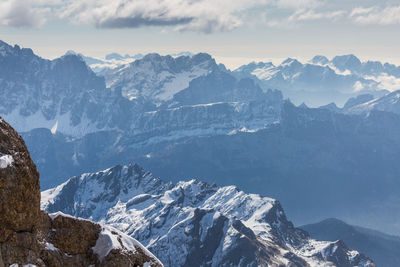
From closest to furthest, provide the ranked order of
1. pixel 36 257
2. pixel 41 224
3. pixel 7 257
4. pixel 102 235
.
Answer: pixel 7 257 → pixel 36 257 → pixel 41 224 → pixel 102 235

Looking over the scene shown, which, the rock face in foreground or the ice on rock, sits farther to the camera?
the rock face in foreground

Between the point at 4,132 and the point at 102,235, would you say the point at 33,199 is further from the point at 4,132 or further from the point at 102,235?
the point at 102,235

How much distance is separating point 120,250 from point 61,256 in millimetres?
3872

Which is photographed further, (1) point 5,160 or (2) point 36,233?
(2) point 36,233

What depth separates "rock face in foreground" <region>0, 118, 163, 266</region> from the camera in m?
30.0

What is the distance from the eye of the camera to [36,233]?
3253cm

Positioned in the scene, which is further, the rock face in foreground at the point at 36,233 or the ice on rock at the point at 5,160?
the rock face in foreground at the point at 36,233

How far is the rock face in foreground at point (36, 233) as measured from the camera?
1182 inches

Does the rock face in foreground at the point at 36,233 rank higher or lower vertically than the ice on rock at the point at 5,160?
lower

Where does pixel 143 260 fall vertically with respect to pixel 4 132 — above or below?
below

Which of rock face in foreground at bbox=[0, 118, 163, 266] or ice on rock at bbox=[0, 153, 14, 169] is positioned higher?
ice on rock at bbox=[0, 153, 14, 169]

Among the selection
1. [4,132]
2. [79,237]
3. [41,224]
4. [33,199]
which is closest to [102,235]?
[79,237]

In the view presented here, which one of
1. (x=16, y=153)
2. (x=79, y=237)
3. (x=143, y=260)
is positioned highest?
(x=16, y=153)

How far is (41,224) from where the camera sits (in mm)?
34938
